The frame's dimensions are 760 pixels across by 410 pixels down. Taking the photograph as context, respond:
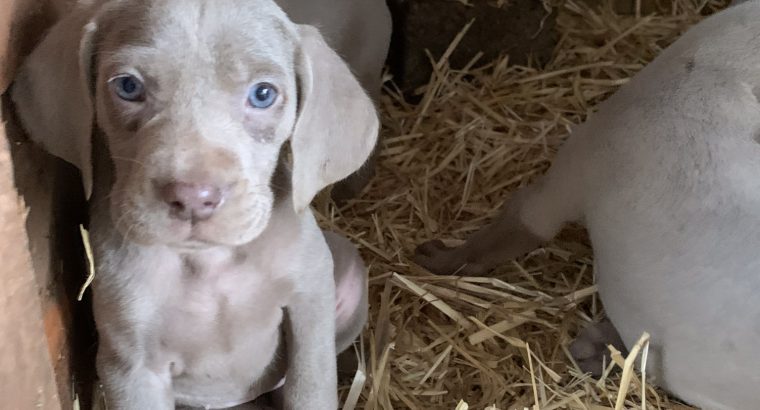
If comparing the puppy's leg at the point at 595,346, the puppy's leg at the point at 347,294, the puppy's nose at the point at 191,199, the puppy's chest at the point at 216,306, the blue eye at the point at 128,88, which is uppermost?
the blue eye at the point at 128,88

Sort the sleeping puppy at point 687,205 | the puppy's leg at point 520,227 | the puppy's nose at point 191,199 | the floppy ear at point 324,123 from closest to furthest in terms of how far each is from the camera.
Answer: the puppy's nose at point 191,199, the floppy ear at point 324,123, the sleeping puppy at point 687,205, the puppy's leg at point 520,227

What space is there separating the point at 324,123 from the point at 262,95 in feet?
0.47

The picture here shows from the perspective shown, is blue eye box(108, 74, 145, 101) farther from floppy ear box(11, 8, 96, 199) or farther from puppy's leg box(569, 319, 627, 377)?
puppy's leg box(569, 319, 627, 377)

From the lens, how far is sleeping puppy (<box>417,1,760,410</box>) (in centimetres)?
213

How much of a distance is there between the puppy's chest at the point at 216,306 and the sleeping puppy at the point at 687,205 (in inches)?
34.4

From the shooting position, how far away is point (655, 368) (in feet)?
7.70

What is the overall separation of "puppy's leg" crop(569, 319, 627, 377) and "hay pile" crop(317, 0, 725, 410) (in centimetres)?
4

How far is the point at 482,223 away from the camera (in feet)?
10.0

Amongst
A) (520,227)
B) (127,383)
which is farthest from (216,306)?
(520,227)

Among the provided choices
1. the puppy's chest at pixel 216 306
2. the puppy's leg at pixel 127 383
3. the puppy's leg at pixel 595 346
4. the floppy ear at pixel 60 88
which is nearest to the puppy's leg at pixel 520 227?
the puppy's leg at pixel 595 346

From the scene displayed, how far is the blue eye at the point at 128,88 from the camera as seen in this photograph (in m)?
1.68

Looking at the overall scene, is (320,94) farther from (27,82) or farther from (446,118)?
(446,118)

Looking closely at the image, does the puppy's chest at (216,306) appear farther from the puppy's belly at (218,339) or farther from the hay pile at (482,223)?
the hay pile at (482,223)

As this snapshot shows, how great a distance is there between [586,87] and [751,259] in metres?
1.58
